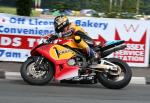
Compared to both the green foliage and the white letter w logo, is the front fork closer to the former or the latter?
the white letter w logo

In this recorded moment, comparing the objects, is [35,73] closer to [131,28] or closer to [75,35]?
[75,35]

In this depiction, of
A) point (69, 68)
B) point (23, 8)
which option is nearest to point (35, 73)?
point (69, 68)

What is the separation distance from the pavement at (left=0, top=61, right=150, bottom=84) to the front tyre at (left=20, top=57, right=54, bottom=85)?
1.22 meters

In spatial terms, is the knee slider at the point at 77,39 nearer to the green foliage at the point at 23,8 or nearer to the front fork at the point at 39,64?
the front fork at the point at 39,64

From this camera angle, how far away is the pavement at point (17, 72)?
12.3 metres

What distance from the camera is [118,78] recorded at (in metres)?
11.1

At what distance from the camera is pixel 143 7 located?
21125mm

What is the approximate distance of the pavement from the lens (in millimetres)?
12305

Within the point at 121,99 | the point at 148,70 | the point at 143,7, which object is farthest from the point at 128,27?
the point at 143,7

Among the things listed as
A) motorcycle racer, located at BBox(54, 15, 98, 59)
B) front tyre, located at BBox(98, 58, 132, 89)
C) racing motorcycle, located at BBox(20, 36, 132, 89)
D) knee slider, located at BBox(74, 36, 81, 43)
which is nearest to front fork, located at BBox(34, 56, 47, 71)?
racing motorcycle, located at BBox(20, 36, 132, 89)

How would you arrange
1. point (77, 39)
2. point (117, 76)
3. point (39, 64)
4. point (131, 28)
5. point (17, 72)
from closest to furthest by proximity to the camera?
point (77, 39) → point (39, 64) → point (117, 76) → point (17, 72) → point (131, 28)

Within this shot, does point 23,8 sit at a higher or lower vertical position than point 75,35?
higher

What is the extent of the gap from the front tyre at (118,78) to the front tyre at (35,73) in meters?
1.08

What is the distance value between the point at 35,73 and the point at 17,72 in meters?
1.80
